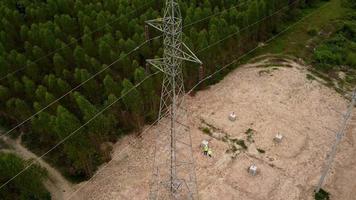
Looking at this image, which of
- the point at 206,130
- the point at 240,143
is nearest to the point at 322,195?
the point at 240,143

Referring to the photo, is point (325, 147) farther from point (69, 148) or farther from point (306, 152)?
point (69, 148)

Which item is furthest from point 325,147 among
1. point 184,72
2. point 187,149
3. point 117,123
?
point 117,123

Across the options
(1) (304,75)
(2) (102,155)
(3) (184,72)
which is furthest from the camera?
(1) (304,75)

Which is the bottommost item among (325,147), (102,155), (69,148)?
(325,147)

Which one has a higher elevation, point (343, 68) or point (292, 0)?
point (292, 0)

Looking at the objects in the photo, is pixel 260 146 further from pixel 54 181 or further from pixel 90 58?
pixel 90 58

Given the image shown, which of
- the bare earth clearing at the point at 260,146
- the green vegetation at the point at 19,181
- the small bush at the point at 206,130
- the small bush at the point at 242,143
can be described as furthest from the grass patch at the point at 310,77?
the green vegetation at the point at 19,181

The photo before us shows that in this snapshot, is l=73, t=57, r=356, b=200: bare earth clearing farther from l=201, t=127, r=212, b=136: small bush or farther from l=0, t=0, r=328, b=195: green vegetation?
l=0, t=0, r=328, b=195: green vegetation
